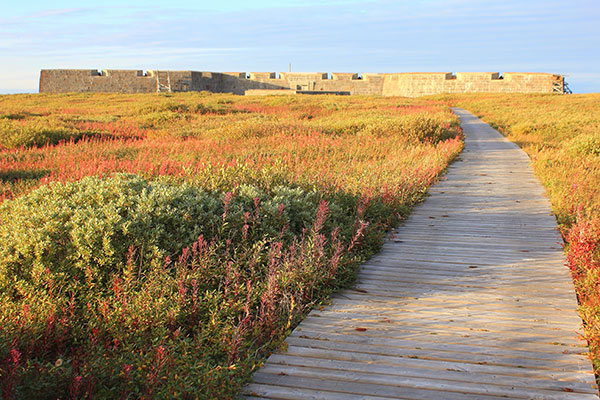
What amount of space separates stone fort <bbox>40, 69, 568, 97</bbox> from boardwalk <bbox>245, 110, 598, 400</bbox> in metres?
42.8

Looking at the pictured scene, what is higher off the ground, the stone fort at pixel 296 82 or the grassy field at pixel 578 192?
the stone fort at pixel 296 82

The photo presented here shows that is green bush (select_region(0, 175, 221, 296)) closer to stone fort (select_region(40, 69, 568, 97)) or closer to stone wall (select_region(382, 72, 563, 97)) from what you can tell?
stone fort (select_region(40, 69, 568, 97))

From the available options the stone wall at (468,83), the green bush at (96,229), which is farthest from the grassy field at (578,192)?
the stone wall at (468,83)

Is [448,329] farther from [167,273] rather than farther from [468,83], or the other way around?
[468,83]

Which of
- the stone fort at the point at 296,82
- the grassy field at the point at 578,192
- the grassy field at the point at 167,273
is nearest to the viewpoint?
the grassy field at the point at 167,273

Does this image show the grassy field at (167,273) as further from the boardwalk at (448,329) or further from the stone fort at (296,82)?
the stone fort at (296,82)

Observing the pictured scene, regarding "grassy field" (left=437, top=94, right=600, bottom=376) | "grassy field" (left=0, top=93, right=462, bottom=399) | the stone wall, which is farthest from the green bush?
the stone wall

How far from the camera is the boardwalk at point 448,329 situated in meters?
3.13

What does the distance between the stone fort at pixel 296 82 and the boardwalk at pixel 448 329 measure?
42.8 meters

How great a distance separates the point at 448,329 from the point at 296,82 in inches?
1885

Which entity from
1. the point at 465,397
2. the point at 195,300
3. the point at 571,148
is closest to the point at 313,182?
the point at 195,300

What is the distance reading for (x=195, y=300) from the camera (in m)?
3.92

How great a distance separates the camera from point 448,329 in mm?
Answer: 3865

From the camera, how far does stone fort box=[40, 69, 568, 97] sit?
158 ft
